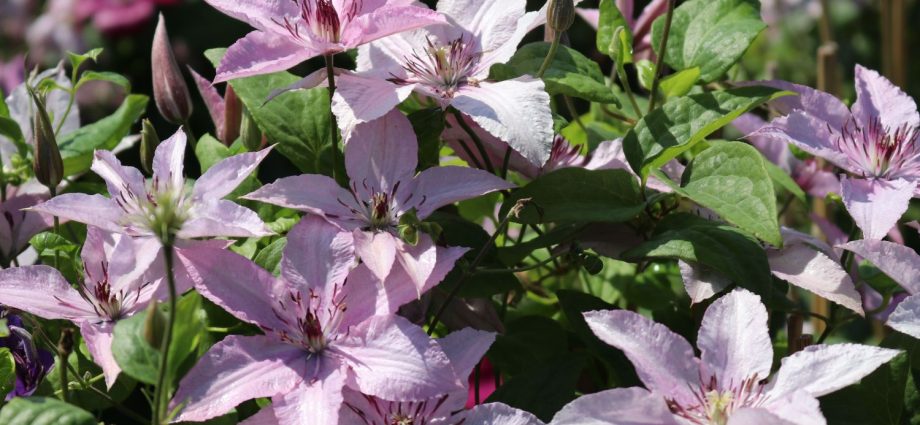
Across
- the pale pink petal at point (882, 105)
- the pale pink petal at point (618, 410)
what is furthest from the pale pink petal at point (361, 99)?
the pale pink petal at point (882, 105)

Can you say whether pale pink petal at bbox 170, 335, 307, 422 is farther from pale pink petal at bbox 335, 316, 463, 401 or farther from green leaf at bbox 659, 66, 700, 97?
green leaf at bbox 659, 66, 700, 97

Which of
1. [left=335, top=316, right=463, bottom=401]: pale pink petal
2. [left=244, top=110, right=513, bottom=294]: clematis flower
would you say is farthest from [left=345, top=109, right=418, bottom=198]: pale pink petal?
[left=335, top=316, right=463, bottom=401]: pale pink petal

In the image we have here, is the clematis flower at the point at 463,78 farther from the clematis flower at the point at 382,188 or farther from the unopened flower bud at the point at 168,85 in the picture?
the unopened flower bud at the point at 168,85

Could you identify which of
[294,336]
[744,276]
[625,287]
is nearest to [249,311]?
[294,336]

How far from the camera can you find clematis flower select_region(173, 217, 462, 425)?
63 centimetres

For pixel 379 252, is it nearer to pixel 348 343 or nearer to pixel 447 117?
pixel 348 343

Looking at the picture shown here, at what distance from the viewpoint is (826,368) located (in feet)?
2.03

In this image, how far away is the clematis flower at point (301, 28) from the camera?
69cm

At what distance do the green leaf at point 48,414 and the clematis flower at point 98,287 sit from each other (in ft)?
0.25

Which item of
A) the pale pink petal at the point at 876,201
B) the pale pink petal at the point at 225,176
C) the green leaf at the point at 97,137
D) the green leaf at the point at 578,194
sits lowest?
the green leaf at the point at 97,137

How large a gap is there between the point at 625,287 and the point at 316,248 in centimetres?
36

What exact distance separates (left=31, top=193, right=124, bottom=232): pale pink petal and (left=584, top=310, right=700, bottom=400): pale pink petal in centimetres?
27

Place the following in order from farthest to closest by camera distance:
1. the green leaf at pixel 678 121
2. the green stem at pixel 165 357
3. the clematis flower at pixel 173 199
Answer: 1. the green leaf at pixel 678 121
2. the clematis flower at pixel 173 199
3. the green stem at pixel 165 357

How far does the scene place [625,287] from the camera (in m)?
0.96
